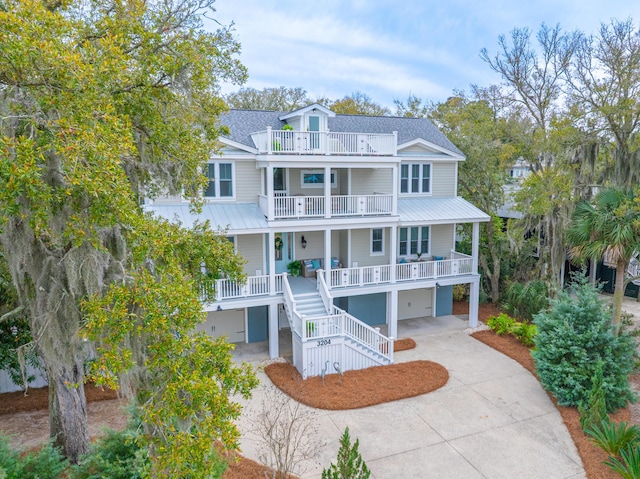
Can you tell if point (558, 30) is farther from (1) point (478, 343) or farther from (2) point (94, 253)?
(2) point (94, 253)

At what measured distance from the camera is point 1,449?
21.4ft

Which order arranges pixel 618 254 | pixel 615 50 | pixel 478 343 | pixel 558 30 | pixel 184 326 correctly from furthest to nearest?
pixel 558 30
pixel 478 343
pixel 615 50
pixel 618 254
pixel 184 326

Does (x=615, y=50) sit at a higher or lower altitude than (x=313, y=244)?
higher

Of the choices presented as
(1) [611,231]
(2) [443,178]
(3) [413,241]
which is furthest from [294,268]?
(1) [611,231]

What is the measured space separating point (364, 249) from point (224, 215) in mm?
5685

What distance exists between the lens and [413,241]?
17.1m

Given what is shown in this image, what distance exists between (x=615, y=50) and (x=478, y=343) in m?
10.6

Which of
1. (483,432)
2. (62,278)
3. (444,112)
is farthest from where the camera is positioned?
(444,112)

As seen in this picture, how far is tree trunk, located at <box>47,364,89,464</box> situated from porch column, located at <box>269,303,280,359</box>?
623cm

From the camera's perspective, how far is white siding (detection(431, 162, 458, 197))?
17.4 m

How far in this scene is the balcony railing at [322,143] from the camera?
1325cm

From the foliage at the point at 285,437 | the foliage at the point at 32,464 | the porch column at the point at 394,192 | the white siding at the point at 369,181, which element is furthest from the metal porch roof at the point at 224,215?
the foliage at the point at 32,464

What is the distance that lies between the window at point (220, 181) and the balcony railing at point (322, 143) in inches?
53.4

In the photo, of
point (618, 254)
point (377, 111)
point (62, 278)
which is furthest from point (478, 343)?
point (377, 111)
